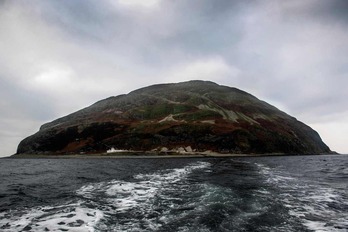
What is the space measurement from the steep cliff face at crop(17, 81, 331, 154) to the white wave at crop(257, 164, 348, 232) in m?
80.7

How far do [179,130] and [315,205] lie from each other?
96.7m

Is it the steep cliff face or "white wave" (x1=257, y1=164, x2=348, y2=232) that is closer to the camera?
"white wave" (x1=257, y1=164, x2=348, y2=232)

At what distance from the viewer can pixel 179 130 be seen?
373 ft

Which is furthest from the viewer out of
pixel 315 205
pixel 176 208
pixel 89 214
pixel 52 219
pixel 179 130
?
pixel 179 130

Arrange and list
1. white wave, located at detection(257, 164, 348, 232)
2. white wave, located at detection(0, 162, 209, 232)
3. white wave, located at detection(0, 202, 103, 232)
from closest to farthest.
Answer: white wave, located at detection(0, 202, 103, 232) → white wave, located at detection(0, 162, 209, 232) → white wave, located at detection(257, 164, 348, 232)

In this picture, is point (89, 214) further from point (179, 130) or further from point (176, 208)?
point (179, 130)

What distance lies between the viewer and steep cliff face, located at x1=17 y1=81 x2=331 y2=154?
10862 centimetres

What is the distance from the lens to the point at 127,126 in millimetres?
123250

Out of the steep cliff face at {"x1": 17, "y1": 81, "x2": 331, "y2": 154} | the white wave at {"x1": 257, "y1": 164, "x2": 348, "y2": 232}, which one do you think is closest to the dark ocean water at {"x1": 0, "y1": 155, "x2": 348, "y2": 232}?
the white wave at {"x1": 257, "y1": 164, "x2": 348, "y2": 232}

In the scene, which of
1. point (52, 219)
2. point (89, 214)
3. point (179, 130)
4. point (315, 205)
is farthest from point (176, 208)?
point (179, 130)

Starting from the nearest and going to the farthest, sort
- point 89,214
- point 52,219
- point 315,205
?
point 52,219, point 89,214, point 315,205

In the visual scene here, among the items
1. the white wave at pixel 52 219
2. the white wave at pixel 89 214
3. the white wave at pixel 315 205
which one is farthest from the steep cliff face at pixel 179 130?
the white wave at pixel 52 219

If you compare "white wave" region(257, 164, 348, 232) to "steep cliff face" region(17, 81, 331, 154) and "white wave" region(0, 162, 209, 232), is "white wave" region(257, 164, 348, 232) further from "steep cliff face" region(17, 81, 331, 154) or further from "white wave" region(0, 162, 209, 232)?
"steep cliff face" region(17, 81, 331, 154)

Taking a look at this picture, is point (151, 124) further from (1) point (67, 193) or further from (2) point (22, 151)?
(1) point (67, 193)
